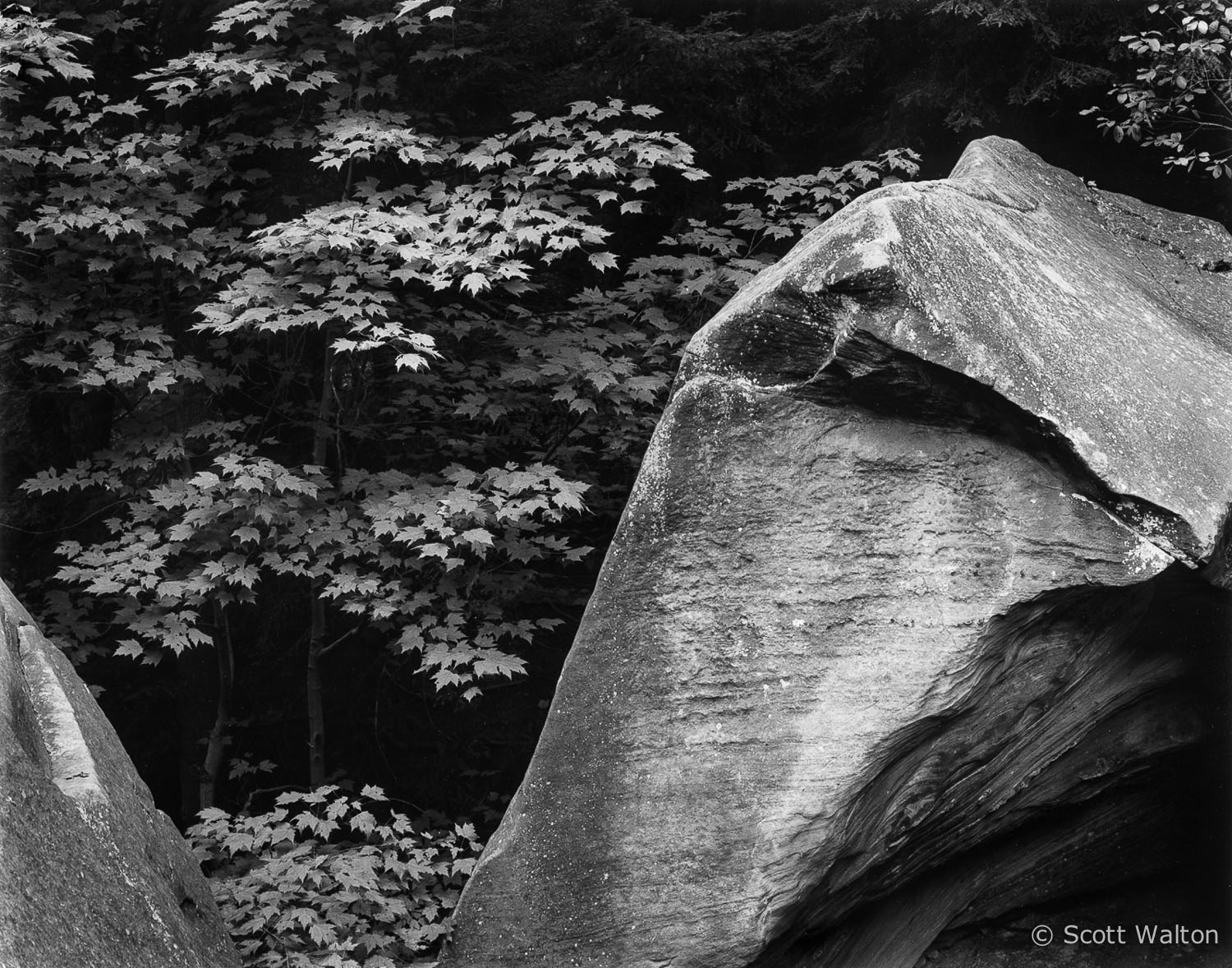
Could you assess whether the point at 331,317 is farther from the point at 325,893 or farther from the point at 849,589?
the point at 849,589

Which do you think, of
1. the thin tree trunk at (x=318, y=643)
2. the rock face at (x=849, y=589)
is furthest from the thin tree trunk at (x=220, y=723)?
the rock face at (x=849, y=589)

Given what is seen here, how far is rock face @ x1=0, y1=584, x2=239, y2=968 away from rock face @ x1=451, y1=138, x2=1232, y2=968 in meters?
1.13

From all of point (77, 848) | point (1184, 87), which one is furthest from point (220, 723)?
point (1184, 87)

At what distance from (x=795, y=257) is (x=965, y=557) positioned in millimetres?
1343

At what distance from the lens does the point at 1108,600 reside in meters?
3.96

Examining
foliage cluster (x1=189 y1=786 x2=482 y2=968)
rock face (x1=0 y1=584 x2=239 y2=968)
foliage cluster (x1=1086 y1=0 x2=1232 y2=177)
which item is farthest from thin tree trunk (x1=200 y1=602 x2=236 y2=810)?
foliage cluster (x1=1086 y1=0 x2=1232 y2=177)

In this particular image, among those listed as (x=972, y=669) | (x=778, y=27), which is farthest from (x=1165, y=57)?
(x=972, y=669)

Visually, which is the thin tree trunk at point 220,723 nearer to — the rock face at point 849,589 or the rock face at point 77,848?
the rock face at point 77,848

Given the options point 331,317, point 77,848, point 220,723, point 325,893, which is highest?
point 331,317

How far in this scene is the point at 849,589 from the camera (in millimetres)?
3920

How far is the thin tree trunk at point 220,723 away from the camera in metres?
6.71

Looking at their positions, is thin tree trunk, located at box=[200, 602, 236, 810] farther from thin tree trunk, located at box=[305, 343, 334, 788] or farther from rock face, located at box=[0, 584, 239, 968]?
rock face, located at box=[0, 584, 239, 968]

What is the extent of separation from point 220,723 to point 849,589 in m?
4.55

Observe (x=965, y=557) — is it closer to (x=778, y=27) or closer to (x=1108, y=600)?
(x=1108, y=600)
